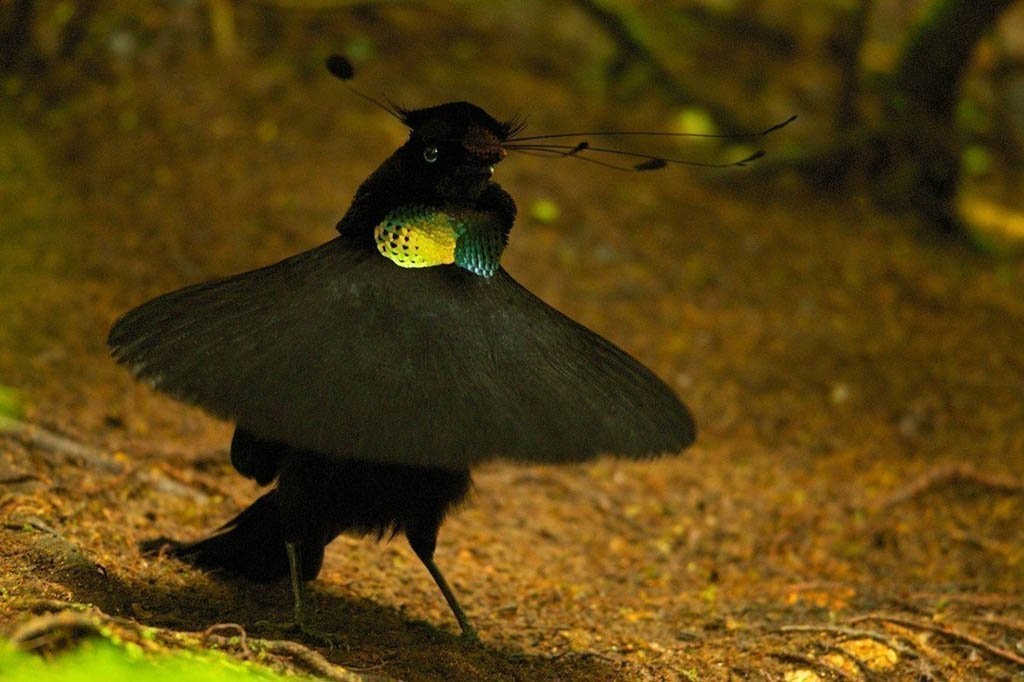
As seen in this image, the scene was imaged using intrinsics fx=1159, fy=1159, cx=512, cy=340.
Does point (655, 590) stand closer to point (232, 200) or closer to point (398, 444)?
point (398, 444)

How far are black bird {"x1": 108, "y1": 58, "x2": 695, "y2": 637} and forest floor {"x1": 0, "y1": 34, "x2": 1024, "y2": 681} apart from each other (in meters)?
0.47

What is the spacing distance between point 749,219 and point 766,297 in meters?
0.95

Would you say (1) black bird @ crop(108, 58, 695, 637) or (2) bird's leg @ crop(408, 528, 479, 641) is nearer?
(1) black bird @ crop(108, 58, 695, 637)

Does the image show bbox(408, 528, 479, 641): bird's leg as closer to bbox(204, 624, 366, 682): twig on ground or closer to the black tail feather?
the black tail feather

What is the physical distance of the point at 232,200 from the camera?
6.55m

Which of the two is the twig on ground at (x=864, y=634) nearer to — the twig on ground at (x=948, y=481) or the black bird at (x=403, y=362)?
the black bird at (x=403, y=362)

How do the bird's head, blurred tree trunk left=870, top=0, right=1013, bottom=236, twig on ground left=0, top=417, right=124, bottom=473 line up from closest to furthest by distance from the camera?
the bird's head → twig on ground left=0, top=417, right=124, bottom=473 → blurred tree trunk left=870, top=0, right=1013, bottom=236

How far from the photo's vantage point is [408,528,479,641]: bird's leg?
329cm

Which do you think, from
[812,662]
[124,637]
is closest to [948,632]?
[812,662]

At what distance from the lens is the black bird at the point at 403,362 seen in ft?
8.36

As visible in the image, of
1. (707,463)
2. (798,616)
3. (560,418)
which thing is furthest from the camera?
(707,463)

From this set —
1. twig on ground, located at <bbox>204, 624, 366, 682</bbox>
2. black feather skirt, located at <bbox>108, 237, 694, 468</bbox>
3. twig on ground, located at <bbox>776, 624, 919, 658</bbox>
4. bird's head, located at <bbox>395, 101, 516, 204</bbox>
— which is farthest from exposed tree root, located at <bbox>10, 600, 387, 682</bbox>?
twig on ground, located at <bbox>776, 624, 919, 658</bbox>

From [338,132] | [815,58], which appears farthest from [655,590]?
[815,58]

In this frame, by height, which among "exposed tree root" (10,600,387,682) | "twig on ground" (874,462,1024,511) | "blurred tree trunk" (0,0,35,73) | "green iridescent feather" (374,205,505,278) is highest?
"blurred tree trunk" (0,0,35,73)
